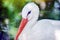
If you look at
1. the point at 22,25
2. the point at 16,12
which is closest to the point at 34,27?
the point at 22,25

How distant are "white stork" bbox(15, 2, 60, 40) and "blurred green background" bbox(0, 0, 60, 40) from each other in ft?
0.25

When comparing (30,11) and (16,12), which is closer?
(30,11)

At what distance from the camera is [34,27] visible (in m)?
1.68

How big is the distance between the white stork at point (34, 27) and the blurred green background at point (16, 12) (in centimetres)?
7

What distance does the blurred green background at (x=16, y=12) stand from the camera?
5.75ft

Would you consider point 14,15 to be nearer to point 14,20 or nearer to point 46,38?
point 14,20

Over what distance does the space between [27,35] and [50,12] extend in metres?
0.33

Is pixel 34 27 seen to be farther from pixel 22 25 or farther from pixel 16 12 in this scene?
pixel 16 12

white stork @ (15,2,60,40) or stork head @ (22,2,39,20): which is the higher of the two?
stork head @ (22,2,39,20)

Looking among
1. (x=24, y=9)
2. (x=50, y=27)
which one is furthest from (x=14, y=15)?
(x=50, y=27)

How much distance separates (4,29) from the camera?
5.91ft

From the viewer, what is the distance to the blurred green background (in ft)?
5.75

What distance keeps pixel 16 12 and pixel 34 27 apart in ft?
0.83

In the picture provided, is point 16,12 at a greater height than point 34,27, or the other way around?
point 16,12
